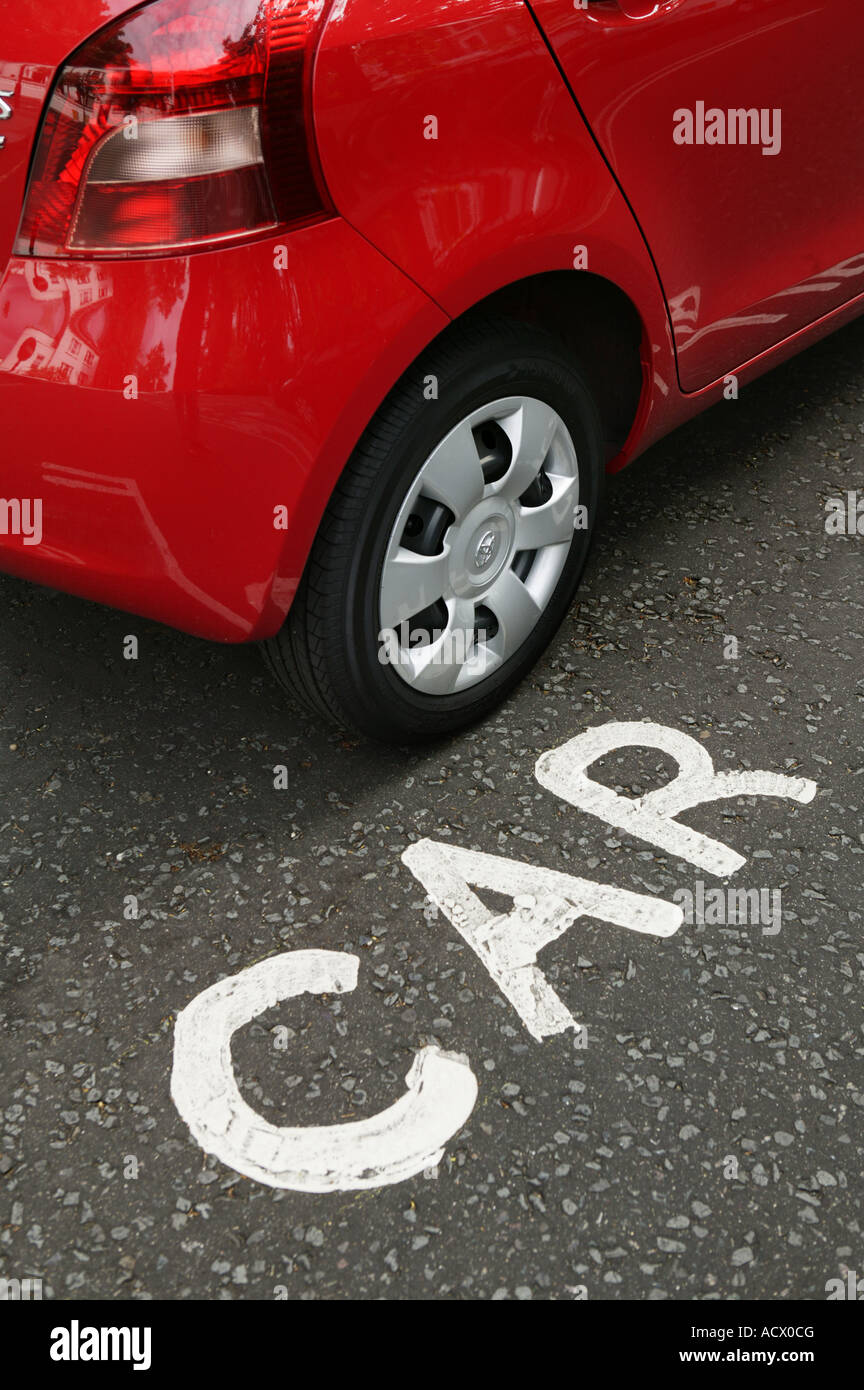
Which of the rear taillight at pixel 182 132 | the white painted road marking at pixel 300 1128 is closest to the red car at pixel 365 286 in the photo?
the rear taillight at pixel 182 132

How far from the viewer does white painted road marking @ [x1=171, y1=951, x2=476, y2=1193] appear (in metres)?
1.69

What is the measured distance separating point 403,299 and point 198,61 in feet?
1.40

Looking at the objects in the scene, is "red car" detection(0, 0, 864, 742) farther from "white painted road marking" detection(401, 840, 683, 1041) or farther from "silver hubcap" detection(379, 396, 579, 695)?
"white painted road marking" detection(401, 840, 683, 1041)

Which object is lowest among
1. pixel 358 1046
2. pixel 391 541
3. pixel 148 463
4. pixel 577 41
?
pixel 358 1046

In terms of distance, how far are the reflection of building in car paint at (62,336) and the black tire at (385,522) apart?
45 cm

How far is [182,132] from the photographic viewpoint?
5.33 ft

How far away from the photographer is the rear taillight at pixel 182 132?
5.23ft

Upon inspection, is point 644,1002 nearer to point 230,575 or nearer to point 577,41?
point 230,575

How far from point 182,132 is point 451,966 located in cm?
132

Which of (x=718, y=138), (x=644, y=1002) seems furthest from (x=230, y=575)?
(x=718, y=138)

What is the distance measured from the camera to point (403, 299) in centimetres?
182

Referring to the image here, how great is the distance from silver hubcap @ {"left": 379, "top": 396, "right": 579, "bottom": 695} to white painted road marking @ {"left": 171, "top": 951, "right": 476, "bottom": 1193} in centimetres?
70

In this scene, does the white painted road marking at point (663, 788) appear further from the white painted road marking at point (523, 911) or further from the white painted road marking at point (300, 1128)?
the white painted road marking at point (300, 1128)
